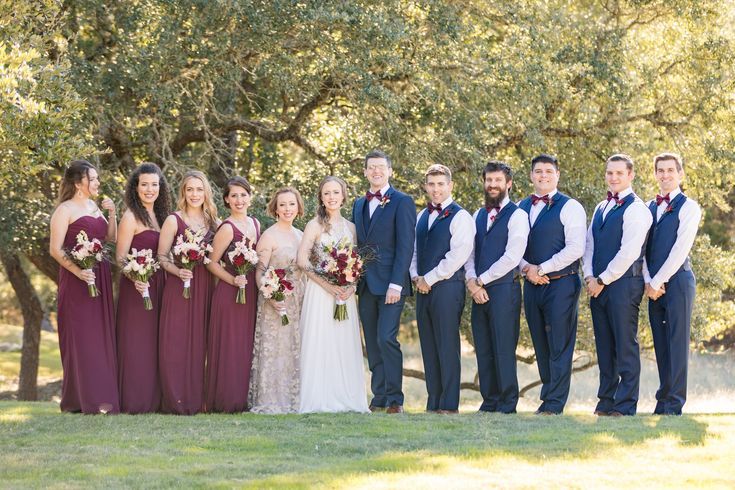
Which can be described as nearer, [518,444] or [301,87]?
[518,444]

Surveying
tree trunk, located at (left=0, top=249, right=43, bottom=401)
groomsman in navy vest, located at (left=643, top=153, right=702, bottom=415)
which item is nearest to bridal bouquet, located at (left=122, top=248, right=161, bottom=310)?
groomsman in navy vest, located at (left=643, top=153, right=702, bottom=415)

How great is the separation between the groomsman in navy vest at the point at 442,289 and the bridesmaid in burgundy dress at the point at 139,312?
2367mm

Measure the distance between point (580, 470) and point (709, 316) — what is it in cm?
1111

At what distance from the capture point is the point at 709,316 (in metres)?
A: 17.0

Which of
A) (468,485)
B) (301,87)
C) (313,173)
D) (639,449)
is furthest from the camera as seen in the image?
(313,173)

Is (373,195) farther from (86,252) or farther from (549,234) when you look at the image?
(86,252)

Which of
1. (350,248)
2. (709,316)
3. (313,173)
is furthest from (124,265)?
(709,316)

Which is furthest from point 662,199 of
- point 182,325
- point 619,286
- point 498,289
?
point 182,325

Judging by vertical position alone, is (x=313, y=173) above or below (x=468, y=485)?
above

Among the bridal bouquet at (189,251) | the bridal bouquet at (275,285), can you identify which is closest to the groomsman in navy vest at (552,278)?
the bridal bouquet at (275,285)

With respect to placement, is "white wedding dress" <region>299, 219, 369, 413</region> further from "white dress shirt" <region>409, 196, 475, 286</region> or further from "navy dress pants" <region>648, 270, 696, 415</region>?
"navy dress pants" <region>648, 270, 696, 415</region>

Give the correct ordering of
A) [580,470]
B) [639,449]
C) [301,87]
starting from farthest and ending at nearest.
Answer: [301,87]
[639,449]
[580,470]

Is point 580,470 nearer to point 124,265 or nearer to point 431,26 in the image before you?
point 124,265

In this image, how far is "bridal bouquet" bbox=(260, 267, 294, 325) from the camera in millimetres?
9508
